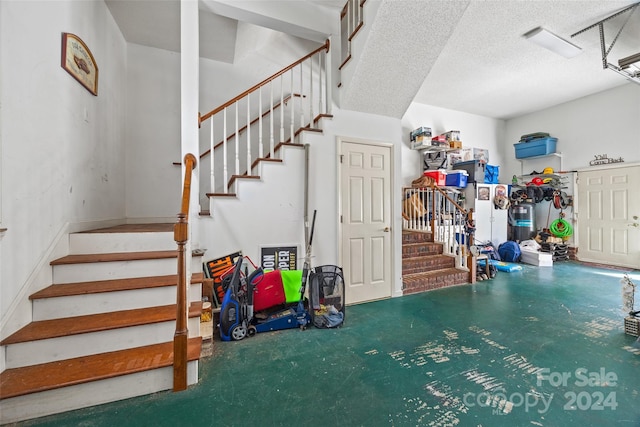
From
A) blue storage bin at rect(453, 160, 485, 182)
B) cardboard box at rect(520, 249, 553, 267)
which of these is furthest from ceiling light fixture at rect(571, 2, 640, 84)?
cardboard box at rect(520, 249, 553, 267)

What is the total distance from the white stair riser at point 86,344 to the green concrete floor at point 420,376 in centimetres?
36

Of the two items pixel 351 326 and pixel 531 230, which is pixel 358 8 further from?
pixel 531 230

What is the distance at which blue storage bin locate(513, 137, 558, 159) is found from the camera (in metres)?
6.12

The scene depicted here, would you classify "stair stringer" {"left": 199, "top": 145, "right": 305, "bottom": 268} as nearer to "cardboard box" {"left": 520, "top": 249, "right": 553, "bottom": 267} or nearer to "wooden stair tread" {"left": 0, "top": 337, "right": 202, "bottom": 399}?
"wooden stair tread" {"left": 0, "top": 337, "right": 202, "bottom": 399}

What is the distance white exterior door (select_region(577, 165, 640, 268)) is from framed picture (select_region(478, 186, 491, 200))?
2.11 meters

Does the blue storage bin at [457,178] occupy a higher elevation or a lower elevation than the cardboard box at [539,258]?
higher

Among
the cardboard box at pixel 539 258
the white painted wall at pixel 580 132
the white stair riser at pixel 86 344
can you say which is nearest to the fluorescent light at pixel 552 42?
the white painted wall at pixel 580 132

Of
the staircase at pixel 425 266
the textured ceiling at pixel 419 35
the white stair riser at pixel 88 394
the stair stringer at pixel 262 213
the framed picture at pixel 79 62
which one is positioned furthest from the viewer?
the staircase at pixel 425 266

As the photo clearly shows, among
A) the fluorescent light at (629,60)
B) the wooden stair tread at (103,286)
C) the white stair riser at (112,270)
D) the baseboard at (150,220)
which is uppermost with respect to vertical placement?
the fluorescent light at (629,60)

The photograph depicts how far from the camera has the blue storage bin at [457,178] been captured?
5.59m

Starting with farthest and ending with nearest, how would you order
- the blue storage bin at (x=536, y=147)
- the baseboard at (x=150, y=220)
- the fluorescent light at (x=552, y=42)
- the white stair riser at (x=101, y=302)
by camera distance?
the blue storage bin at (x=536, y=147) < the baseboard at (x=150, y=220) < the fluorescent light at (x=552, y=42) < the white stair riser at (x=101, y=302)

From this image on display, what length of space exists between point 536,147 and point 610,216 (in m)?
2.06

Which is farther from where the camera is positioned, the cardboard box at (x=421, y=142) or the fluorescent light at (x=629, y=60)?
the cardboard box at (x=421, y=142)

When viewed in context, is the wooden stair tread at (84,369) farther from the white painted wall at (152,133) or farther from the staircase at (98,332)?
the white painted wall at (152,133)
